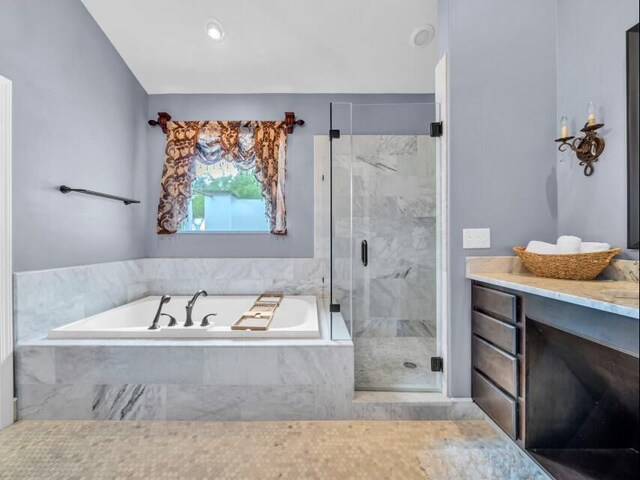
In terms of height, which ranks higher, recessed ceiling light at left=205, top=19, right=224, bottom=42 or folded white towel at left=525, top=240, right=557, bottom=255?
recessed ceiling light at left=205, top=19, right=224, bottom=42

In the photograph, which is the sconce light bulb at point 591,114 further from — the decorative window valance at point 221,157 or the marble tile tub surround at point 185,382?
the decorative window valance at point 221,157

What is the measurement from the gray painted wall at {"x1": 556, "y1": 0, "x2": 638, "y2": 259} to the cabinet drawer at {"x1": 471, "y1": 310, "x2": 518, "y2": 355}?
2.10ft

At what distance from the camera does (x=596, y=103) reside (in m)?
1.50

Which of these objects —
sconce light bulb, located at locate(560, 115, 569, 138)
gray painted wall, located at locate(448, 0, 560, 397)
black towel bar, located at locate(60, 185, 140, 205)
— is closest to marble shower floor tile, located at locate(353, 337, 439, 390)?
gray painted wall, located at locate(448, 0, 560, 397)

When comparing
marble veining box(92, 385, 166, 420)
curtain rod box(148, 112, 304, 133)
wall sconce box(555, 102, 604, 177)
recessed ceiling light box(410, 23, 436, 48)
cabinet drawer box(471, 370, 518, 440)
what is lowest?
marble veining box(92, 385, 166, 420)

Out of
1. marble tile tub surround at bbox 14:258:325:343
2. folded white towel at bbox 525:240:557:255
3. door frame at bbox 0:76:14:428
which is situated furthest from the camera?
marble tile tub surround at bbox 14:258:325:343

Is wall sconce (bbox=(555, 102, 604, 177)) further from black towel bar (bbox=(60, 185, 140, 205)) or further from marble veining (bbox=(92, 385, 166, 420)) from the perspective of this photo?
black towel bar (bbox=(60, 185, 140, 205))

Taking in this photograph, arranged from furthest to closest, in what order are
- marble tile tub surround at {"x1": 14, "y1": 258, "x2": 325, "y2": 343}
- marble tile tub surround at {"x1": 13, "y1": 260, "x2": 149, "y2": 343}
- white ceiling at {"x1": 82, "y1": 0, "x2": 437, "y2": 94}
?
1. white ceiling at {"x1": 82, "y1": 0, "x2": 437, "y2": 94}
2. marble tile tub surround at {"x1": 14, "y1": 258, "x2": 325, "y2": 343}
3. marble tile tub surround at {"x1": 13, "y1": 260, "x2": 149, "y2": 343}

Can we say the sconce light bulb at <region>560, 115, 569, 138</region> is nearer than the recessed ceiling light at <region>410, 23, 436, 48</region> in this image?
Yes

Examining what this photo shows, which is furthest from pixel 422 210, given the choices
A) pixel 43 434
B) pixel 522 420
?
pixel 43 434

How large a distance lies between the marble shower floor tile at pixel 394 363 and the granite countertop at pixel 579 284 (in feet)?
1.87

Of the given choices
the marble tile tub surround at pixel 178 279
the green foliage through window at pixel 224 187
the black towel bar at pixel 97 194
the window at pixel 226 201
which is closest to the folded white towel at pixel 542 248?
the marble tile tub surround at pixel 178 279

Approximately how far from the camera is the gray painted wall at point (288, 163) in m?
3.03

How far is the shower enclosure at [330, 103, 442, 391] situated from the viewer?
75.1 inches
